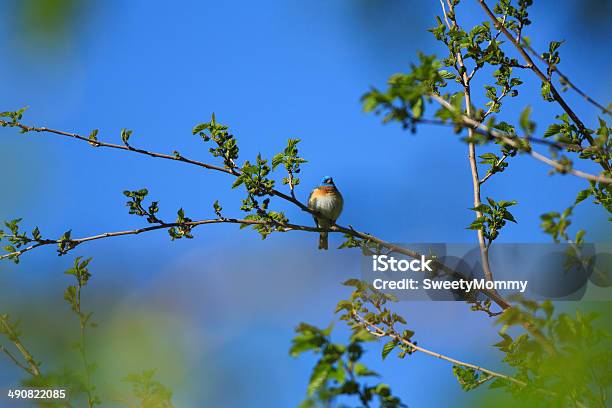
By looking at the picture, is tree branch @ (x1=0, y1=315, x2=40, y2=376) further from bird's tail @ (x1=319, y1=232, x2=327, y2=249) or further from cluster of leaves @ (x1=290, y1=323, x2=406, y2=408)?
bird's tail @ (x1=319, y1=232, x2=327, y2=249)

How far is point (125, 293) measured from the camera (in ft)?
23.8

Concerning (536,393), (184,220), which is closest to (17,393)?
(184,220)

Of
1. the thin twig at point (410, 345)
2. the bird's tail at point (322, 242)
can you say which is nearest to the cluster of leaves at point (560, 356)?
the thin twig at point (410, 345)

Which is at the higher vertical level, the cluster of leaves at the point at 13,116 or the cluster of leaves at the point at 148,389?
the cluster of leaves at the point at 13,116

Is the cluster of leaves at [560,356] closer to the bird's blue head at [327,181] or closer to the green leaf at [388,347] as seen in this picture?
the green leaf at [388,347]

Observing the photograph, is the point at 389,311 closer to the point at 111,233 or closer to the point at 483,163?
the point at 483,163

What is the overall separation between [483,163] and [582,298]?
1.39 meters

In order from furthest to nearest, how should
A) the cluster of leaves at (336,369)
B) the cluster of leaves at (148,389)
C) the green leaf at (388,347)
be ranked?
the green leaf at (388,347) < the cluster of leaves at (148,389) < the cluster of leaves at (336,369)

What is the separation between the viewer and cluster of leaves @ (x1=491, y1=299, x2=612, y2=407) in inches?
118

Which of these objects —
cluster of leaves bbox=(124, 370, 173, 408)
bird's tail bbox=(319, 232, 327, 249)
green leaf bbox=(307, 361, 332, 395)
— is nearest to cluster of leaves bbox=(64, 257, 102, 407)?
cluster of leaves bbox=(124, 370, 173, 408)

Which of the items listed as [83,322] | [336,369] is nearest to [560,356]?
[336,369]

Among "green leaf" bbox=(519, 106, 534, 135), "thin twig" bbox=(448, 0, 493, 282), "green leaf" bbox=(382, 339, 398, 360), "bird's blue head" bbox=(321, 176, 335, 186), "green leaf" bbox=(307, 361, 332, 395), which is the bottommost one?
"green leaf" bbox=(307, 361, 332, 395)

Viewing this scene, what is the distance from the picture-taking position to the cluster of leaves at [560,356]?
2.99 m

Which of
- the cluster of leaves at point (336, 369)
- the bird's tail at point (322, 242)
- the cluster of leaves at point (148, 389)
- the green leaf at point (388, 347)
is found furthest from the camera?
the bird's tail at point (322, 242)
